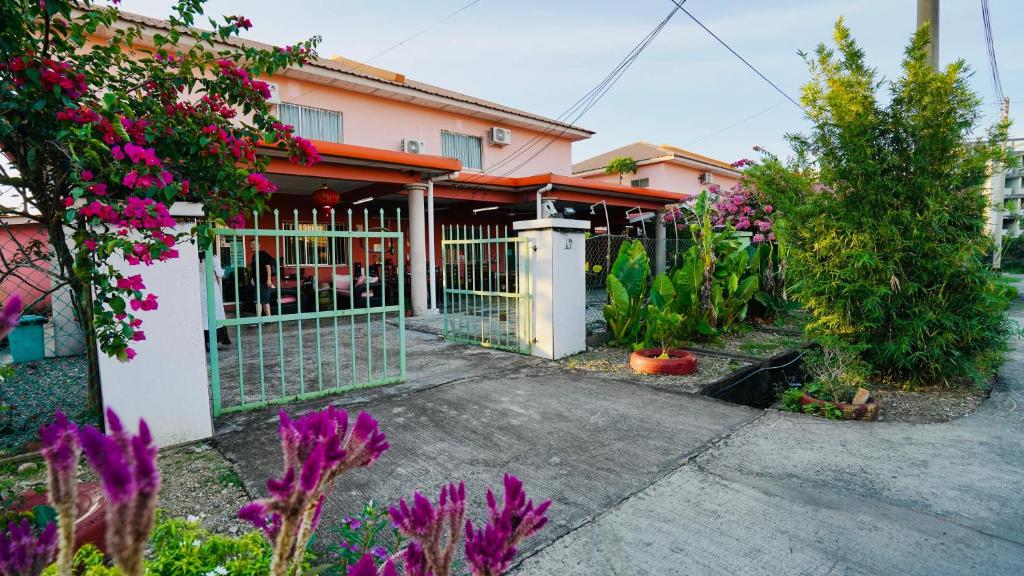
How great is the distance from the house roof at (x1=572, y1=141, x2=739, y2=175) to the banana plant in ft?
53.8

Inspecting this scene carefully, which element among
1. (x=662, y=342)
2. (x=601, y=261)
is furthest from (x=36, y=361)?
(x=601, y=261)

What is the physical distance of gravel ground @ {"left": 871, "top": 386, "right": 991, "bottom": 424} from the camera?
4.30 metres

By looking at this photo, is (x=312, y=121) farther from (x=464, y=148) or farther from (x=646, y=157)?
(x=646, y=157)

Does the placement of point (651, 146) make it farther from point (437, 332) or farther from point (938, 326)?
point (938, 326)

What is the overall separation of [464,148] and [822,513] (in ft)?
46.5

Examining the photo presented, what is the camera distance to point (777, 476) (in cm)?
312

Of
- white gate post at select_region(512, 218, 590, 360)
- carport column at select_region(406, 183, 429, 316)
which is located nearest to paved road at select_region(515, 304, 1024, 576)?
white gate post at select_region(512, 218, 590, 360)

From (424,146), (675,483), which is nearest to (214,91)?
(675,483)

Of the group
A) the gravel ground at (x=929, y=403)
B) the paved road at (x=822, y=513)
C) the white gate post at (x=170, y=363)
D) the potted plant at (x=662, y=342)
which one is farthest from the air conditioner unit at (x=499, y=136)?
the paved road at (x=822, y=513)

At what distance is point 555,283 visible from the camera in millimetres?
6344

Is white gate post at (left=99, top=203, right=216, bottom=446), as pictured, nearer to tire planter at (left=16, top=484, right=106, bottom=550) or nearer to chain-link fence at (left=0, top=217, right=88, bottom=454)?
chain-link fence at (left=0, top=217, right=88, bottom=454)

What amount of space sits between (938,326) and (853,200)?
4.60ft

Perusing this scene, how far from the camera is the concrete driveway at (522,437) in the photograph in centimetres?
294

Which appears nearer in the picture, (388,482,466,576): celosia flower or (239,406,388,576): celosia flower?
(239,406,388,576): celosia flower
